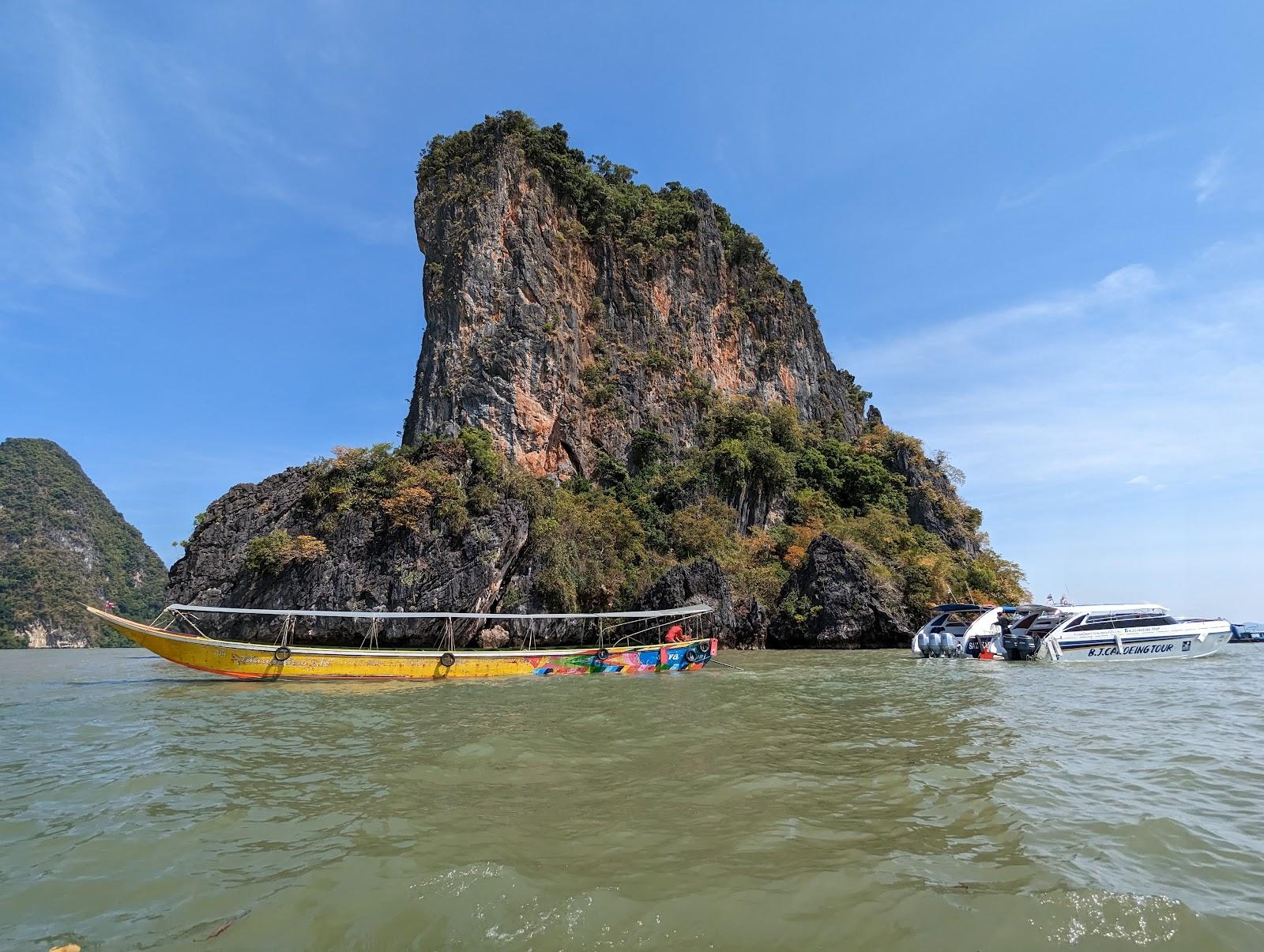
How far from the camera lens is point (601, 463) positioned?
3712 centimetres

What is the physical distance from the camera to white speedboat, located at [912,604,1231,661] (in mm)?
19891

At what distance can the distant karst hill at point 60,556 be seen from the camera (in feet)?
185

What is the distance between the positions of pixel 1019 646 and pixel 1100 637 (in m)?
2.43

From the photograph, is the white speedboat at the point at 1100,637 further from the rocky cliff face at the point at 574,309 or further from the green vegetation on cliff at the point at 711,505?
the rocky cliff face at the point at 574,309

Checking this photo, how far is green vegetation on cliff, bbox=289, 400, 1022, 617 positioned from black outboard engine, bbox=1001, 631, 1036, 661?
27.8 feet

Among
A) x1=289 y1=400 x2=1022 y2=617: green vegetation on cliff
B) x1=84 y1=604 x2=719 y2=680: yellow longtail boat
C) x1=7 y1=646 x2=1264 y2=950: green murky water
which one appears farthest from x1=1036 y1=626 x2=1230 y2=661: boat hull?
x1=84 y1=604 x2=719 y2=680: yellow longtail boat

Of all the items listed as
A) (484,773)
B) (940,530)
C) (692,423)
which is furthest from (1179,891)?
(940,530)

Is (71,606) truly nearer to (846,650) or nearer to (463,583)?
(463,583)

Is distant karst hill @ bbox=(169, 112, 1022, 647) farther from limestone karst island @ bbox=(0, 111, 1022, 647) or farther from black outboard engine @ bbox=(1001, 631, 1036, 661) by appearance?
black outboard engine @ bbox=(1001, 631, 1036, 661)

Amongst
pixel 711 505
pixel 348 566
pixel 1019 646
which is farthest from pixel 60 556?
pixel 1019 646

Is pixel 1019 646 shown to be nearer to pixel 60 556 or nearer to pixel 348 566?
pixel 348 566

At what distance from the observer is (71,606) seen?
5744 centimetres

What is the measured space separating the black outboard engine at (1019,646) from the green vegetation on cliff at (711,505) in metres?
Answer: 8.47

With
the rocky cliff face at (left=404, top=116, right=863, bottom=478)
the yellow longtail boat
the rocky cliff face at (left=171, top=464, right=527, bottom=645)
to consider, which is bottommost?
the yellow longtail boat
